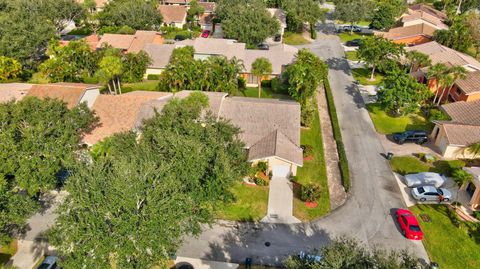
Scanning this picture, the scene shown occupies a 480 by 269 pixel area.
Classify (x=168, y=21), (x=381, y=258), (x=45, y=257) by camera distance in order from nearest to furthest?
1. (x=381, y=258)
2. (x=45, y=257)
3. (x=168, y=21)

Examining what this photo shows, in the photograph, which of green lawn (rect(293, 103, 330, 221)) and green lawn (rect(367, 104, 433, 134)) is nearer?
green lawn (rect(293, 103, 330, 221))

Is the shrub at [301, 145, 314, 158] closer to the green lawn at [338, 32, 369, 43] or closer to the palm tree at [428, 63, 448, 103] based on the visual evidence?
the palm tree at [428, 63, 448, 103]

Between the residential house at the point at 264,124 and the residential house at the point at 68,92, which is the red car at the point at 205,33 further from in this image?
the residential house at the point at 68,92

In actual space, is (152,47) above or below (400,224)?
above

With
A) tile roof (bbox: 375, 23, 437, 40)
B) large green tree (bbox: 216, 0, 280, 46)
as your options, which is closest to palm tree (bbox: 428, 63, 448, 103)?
tile roof (bbox: 375, 23, 437, 40)

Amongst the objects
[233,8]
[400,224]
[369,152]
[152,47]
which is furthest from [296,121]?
[233,8]

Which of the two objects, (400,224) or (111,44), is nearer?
(400,224)

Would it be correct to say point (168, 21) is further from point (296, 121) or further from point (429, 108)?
point (429, 108)
